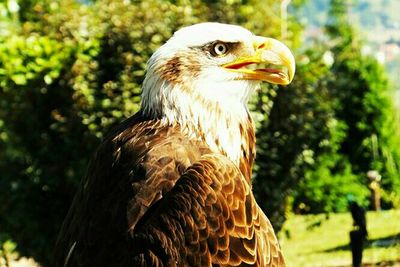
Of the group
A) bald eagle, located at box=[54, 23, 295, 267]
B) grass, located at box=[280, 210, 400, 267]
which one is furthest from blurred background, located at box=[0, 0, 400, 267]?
bald eagle, located at box=[54, 23, 295, 267]

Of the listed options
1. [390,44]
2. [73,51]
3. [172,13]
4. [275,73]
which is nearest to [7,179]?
[73,51]

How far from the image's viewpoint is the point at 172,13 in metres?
8.85

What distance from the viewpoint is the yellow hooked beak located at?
397cm

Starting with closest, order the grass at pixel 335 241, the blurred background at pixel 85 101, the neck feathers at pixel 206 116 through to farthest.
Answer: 1. the neck feathers at pixel 206 116
2. the blurred background at pixel 85 101
3. the grass at pixel 335 241

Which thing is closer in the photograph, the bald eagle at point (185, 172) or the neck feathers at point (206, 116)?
the bald eagle at point (185, 172)

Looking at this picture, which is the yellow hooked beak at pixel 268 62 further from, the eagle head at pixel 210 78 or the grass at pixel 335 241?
the grass at pixel 335 241

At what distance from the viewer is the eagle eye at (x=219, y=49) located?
3967 mm

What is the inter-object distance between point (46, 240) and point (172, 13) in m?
2.67

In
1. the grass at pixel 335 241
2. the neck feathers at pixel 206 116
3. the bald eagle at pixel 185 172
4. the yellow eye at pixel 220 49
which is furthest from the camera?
the grass at pixel 335 241

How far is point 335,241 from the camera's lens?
45.5ft

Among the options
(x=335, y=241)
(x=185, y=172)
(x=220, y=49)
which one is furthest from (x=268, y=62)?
(x=335, y=241)

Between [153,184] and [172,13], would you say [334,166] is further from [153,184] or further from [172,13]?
[153,184]

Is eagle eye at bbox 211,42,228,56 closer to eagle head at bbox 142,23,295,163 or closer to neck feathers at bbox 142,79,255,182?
eagle head at bbox 142,23,295,163

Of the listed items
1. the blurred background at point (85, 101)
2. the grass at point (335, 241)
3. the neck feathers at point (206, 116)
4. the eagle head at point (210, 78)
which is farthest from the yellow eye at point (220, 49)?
the grass at point (335, 241)
